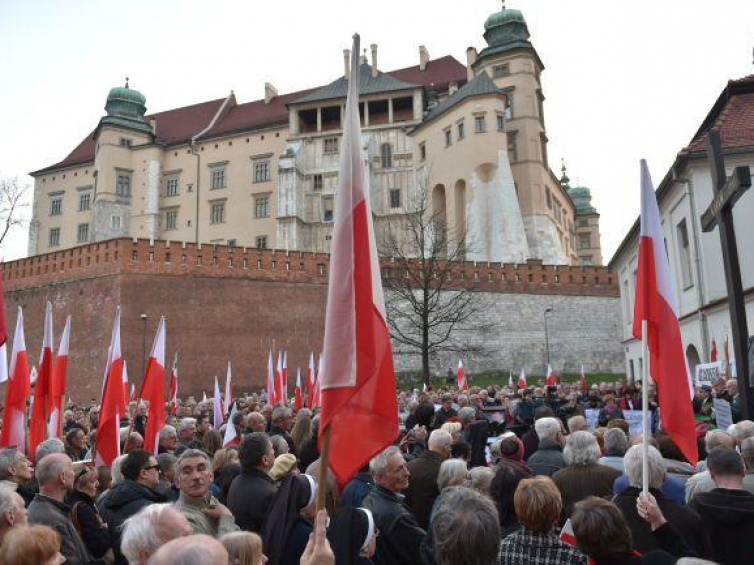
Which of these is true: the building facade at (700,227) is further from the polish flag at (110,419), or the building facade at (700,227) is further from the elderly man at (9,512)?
the elderly man at (9,512)

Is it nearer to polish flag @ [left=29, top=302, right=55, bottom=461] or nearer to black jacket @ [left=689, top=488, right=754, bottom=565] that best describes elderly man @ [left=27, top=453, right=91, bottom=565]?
black jacket @ [left=689, top=488, right=754, bottom=565]

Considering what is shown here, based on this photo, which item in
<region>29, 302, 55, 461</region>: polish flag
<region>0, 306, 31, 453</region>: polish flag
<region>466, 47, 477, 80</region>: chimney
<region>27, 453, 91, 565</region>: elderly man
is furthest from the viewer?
<region>466, 47, 477, 80</region>: chimney

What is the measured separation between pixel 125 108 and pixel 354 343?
64.9 meters

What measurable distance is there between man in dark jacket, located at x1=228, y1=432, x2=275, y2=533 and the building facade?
48.6 feet

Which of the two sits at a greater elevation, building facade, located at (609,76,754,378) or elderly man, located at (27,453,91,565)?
building facade, located at (609,76,754,378)

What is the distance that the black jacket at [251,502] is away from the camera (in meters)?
4.73

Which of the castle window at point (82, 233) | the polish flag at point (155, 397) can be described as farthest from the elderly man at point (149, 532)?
the castle window at point (82, 233)

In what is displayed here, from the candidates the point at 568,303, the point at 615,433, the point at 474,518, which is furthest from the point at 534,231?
the point at 474,518

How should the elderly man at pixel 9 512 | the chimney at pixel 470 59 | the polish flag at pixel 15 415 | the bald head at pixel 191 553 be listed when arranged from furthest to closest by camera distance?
1. the chimney at pixel 470 59
2. the polish flag at pixel 15 415
3. the elderly man at pixel 9 512
4. the bald head at pixel 191 553

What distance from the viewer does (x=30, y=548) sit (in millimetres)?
2791

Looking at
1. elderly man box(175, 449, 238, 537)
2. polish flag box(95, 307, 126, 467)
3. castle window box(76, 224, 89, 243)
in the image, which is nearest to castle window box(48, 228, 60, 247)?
castle window box(76, 224, 89, 243)

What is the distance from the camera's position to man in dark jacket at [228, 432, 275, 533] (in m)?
4.74

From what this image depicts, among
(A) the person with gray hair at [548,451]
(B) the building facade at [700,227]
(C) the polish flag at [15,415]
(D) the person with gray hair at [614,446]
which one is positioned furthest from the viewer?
(B) the building facade at [700,227]

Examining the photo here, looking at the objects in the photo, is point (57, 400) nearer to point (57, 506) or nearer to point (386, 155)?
point (57, 506)
